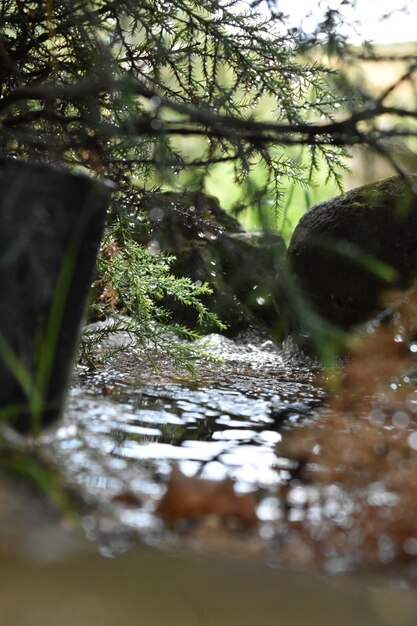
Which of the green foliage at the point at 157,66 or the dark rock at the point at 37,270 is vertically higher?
the green foliage at the point at 157,66

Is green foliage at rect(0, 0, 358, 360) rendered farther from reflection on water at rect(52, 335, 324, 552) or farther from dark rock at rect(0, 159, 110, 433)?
reflection on water at rect(52, 335, 324, 552)

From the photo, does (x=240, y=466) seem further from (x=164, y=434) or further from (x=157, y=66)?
(x=157, y=66)

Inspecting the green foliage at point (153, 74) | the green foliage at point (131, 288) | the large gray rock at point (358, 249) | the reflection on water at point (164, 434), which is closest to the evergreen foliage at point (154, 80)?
the green foliage at point (153, 74)

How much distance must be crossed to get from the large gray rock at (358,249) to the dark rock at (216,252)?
13.1 inches

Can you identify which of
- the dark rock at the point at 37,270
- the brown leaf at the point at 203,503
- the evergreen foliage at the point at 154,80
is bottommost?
the brown leaf at the point at 203,503

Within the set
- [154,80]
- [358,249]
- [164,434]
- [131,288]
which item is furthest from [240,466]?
[358,249]

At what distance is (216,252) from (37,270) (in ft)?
1.85

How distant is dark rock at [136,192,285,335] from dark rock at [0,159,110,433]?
278 millimetres

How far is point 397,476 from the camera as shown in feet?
3.65

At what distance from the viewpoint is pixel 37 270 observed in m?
1.12

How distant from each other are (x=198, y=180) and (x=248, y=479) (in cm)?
62

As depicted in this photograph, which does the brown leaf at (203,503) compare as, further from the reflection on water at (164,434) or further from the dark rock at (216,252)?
the dark rock at (216,252)

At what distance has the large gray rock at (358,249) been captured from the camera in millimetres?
2879

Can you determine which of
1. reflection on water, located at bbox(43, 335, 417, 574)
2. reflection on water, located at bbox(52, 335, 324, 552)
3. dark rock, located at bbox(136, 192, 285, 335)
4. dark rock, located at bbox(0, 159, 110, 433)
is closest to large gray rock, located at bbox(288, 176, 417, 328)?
dark rock, located at bbox(136, 192, 285, 335)
